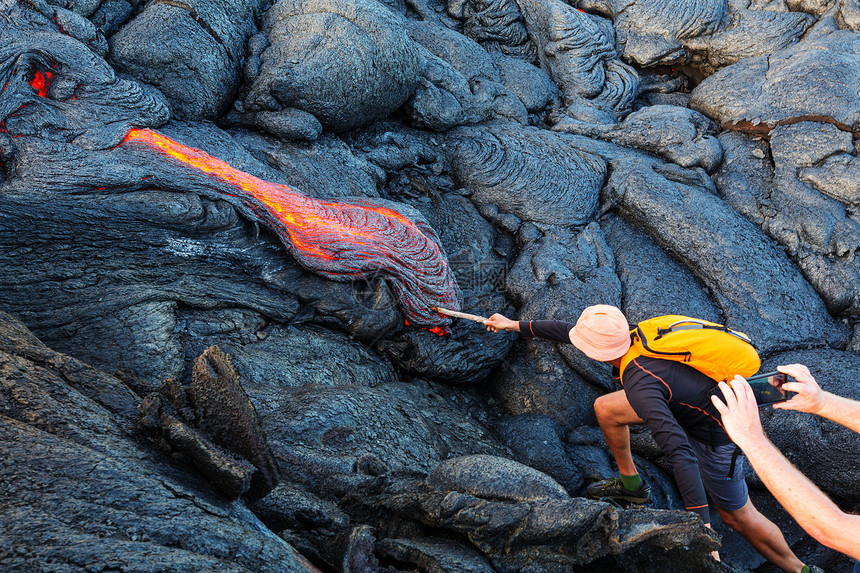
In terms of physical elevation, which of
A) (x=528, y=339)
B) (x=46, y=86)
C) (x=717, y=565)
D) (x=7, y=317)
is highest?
(x=46, y=86)

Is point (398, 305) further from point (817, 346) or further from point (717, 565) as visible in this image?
point (817, 346)

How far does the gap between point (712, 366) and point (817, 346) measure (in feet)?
11.6

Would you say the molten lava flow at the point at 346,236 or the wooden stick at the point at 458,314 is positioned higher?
the molten lava flow at the point at 346,236

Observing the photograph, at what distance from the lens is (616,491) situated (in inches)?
193

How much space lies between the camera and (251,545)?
2.62 meters

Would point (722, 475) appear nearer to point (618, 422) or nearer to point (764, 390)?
point (618, 422)

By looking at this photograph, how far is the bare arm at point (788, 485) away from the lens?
226 cm

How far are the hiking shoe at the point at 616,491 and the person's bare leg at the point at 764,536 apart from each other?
59 cm

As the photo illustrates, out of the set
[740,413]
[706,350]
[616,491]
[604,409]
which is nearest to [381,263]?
[604,409]

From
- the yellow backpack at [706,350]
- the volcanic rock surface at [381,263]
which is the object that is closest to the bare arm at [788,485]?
the volcanic rock surface at [381,263]

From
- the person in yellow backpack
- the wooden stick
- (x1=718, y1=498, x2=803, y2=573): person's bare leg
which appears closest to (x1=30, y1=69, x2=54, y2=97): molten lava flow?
the wooden stick

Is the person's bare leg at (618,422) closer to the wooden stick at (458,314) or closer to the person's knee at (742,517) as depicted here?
the person's knee at (742,517)

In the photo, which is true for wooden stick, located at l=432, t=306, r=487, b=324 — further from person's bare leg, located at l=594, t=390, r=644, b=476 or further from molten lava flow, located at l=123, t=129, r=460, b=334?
person's bare leg, located at l=594, t=390, r=644, b=476

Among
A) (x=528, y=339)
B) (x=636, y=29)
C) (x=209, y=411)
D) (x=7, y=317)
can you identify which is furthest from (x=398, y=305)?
(x=636, y=29)
